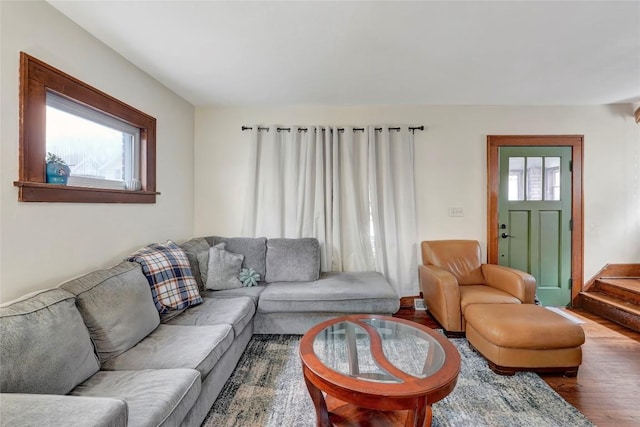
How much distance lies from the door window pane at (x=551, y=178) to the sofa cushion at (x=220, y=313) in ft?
12.0

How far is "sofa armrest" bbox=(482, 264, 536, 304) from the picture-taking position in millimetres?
2453

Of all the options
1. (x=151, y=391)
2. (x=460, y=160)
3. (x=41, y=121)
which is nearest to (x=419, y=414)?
(x=151, y=391)

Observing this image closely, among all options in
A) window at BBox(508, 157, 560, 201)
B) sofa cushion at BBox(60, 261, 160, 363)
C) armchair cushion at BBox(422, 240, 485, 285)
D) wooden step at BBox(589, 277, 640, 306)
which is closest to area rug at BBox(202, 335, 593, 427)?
sofa cushion at BBox(60, 261, 160, 363)

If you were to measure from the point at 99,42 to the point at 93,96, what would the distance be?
1.41 feet

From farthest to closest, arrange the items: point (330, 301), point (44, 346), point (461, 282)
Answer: point (461, 282) < point (330, 301) < point (44, 346)

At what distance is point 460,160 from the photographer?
328 cm

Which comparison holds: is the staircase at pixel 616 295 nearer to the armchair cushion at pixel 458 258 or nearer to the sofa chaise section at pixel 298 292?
the armchair cushion at pixel 458 258

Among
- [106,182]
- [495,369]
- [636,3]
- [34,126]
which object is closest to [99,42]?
[34,126]

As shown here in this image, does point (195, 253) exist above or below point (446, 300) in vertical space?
above

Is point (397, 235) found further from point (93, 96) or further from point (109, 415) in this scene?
point (93, 96)

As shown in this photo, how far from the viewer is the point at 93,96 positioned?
190 centimetres

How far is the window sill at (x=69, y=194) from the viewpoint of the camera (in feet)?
4.78

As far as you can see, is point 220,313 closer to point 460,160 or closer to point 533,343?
point 533,343

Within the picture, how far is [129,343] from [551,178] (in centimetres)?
445
